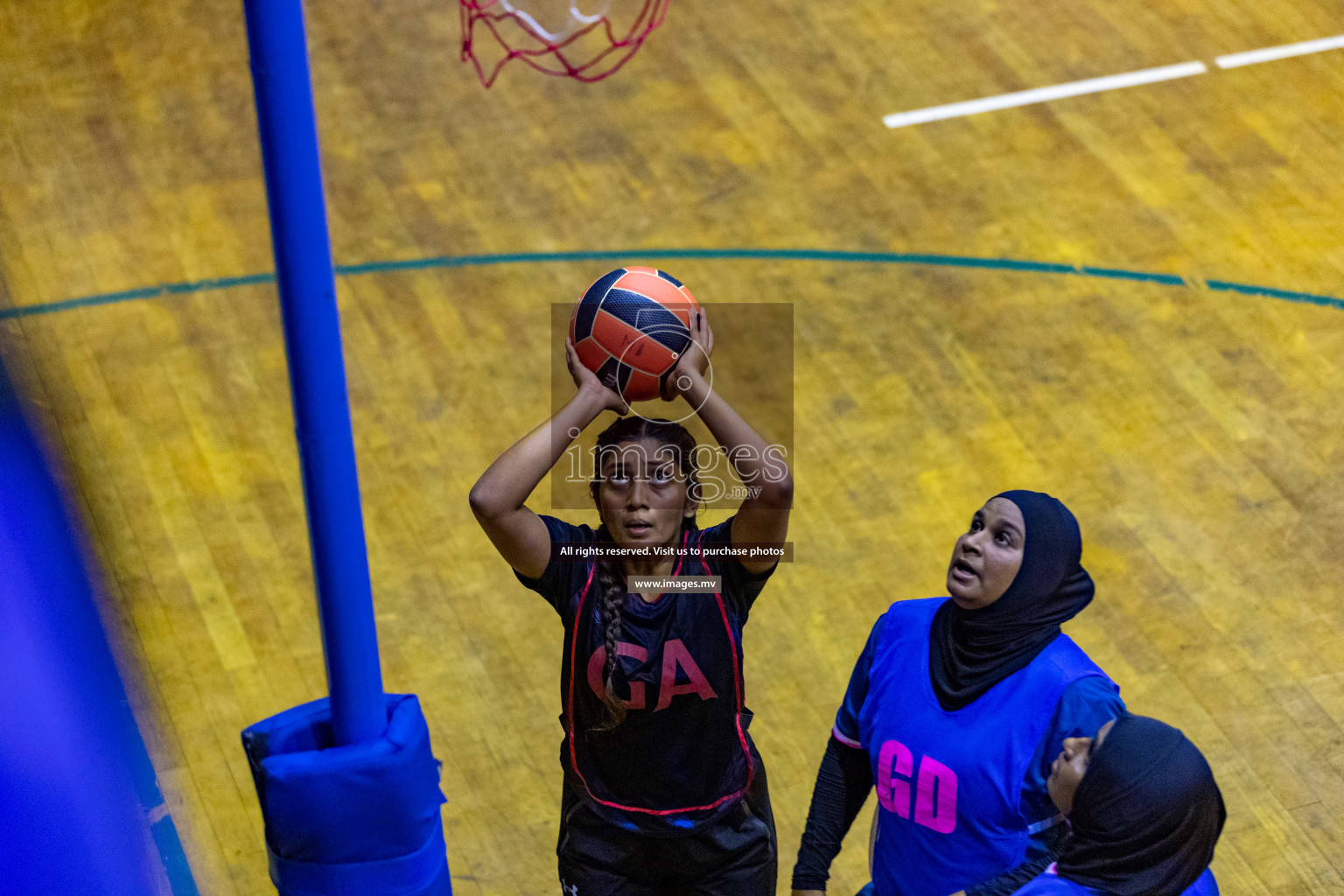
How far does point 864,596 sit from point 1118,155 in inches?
108

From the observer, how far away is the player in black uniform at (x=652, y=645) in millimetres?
2828

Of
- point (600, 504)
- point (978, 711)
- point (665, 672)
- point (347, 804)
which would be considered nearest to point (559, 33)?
point (600, 504)

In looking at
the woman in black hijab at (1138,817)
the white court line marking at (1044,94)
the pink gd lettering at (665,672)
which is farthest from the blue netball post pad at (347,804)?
the white court line marking at (1044,94)

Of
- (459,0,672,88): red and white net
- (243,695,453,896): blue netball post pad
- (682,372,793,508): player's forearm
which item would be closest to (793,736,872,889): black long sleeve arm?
(682,372,793,508): player's forearm

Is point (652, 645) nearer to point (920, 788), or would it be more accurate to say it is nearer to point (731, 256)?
point (920, 788)

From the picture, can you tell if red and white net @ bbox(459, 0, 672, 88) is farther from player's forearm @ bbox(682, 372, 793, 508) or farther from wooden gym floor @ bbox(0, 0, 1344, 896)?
player's forearm @ bbox(682, 372, 793, 508)

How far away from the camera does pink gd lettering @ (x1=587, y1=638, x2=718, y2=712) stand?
287cm

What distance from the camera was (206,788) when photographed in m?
4.31

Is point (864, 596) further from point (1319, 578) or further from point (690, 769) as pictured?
point (690, 769)

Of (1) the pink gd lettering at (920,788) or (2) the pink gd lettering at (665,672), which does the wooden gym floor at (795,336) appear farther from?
(2) the pink gd lettering at (665,672)

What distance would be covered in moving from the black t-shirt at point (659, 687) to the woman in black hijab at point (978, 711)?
291mm

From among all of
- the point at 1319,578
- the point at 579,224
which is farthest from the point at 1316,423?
the point at 579,224

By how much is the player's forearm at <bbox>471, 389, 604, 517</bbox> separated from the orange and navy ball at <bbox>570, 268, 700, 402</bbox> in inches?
6.9

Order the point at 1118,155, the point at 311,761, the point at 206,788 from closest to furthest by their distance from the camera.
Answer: the point at 311,761 → the point at 206,788 → the point at 1118,155
